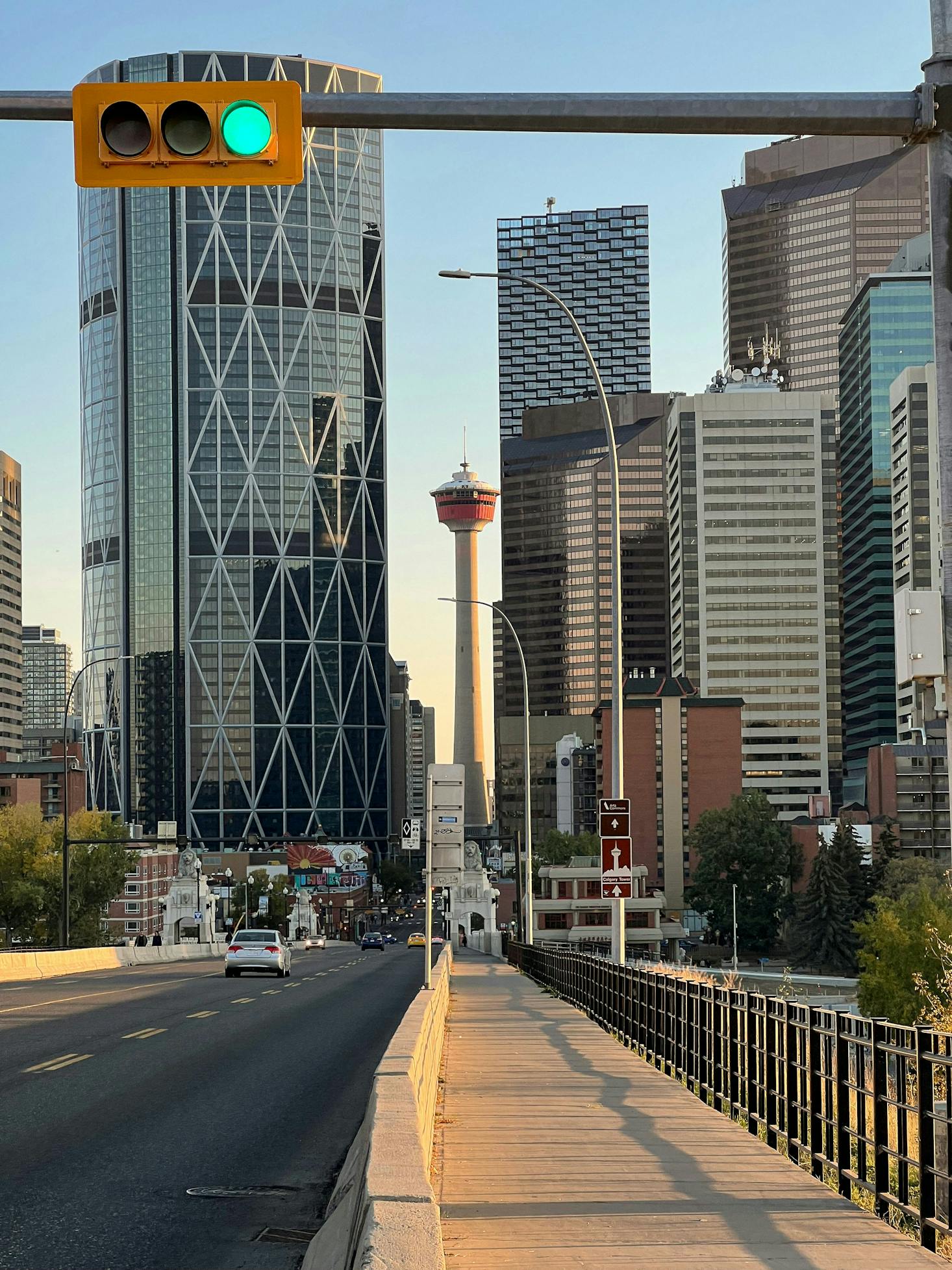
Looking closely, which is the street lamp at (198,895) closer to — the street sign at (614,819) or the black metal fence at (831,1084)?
the street sign at (614,819)

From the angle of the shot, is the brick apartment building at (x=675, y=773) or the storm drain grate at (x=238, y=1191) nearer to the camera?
the storm drain grate at (x=238, y=1191)

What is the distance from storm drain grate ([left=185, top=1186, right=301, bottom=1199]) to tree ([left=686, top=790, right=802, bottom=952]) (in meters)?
149

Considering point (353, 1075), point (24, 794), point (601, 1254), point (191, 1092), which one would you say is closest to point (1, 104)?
point (601, 1254)

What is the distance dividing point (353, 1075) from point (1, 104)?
41.9ft

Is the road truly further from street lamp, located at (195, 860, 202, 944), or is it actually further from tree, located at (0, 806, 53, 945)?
street lamp, located at (195, 860, 202, 944)

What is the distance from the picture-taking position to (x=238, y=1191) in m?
11.8

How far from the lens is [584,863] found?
146 meters

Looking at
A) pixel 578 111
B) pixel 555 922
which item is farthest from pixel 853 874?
pixel 578 111

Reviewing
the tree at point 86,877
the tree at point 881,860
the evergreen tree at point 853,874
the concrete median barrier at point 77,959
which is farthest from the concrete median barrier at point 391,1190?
the evergreen tree at point 853,874

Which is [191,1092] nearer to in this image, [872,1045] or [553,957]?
[872,1045]

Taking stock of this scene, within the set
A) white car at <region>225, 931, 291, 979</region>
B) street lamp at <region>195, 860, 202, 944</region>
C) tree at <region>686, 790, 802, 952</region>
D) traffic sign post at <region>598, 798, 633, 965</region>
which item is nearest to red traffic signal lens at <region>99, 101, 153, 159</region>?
traffic sign post at <region>598, 798, 633, 965</region>

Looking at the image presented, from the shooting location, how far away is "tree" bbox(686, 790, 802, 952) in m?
159

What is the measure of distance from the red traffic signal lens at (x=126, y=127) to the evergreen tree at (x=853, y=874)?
123283 millimetres

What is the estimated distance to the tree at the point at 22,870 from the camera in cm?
9769
